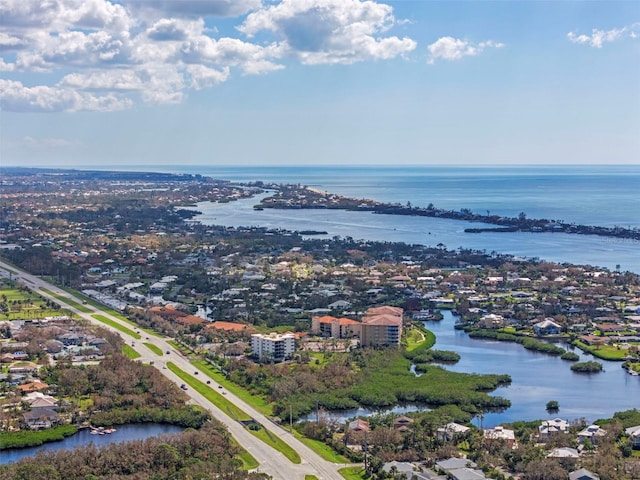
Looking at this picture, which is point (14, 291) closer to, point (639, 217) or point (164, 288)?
point (164, 288)

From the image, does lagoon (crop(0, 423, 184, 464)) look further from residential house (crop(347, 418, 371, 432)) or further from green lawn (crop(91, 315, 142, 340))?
green lawn (crop(91, 315, 142, 340))

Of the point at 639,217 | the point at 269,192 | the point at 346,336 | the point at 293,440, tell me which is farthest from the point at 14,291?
the point at 269,192

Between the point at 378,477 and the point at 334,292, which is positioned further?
the point at 334,292

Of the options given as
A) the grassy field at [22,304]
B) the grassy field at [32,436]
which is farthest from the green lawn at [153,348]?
the grassy field at [32,436]

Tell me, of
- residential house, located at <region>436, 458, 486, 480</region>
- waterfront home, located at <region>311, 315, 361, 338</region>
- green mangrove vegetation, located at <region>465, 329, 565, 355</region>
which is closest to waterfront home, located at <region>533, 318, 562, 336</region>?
green mangrove vegetation, located at <region>465, 329, 565, 355</region>

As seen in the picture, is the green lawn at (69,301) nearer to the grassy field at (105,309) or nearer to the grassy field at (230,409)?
the grassy field at (105,309)
